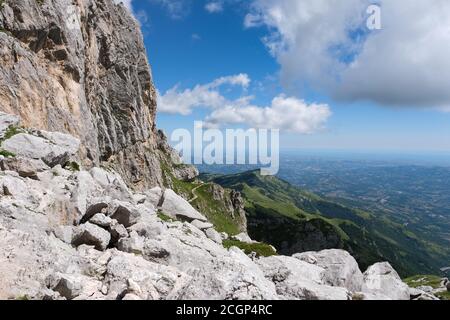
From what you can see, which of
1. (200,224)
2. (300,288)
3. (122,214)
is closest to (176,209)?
(200,224)

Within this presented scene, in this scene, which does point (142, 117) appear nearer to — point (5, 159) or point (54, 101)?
point (54, 101)

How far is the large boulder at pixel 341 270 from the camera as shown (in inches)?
891

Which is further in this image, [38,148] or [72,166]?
[72,166]

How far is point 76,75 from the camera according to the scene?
243 ft

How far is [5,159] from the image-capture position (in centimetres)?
2658

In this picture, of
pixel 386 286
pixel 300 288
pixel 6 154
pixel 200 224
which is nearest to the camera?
pixel 300 288

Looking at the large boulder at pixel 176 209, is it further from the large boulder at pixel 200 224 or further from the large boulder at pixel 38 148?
the large boulder at pixel 38 148

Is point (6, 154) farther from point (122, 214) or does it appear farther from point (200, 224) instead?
point (200, 224)

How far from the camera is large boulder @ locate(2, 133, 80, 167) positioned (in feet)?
101

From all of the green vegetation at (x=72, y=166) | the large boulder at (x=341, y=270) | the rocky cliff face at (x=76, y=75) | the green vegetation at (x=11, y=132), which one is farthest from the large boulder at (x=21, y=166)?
the rocky cliff face at (x=76, y=75)

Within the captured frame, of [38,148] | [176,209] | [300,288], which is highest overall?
[38,148]

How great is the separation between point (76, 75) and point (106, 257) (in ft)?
199

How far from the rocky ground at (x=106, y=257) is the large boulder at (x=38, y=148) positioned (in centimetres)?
8
